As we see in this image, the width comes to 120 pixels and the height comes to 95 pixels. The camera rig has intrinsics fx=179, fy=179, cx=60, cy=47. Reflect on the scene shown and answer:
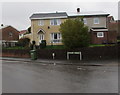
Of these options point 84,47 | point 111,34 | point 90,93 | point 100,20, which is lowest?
point 90,93

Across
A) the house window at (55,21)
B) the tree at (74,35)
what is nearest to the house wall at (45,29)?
the house window at (55,21)

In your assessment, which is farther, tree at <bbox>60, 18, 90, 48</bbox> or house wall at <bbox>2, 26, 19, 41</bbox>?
house wall at <bbox>2, 26, 19, 41</bbox>

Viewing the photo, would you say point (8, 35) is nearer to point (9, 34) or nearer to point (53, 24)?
point (9, 34)

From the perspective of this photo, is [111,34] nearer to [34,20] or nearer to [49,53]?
[49,53]

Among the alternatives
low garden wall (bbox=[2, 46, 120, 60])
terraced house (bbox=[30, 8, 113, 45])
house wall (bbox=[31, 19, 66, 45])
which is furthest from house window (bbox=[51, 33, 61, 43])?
low garden wall (bbox=[2, 46, 120, 60])

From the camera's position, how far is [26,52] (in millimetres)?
29438

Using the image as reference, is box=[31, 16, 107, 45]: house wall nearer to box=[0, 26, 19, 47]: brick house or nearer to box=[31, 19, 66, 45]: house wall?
box=[31, 19, 66, 45]: house wall

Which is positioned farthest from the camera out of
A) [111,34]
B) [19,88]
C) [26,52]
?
[111,34]

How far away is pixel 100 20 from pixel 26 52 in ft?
55.9

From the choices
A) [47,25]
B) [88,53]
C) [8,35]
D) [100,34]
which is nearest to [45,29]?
[47,25]

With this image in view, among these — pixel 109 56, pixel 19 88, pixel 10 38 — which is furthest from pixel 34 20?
pixel 19 88

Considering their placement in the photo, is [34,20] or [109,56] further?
[34,20]

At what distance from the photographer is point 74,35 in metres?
24.8

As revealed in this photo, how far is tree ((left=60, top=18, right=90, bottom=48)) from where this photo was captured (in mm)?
24797
